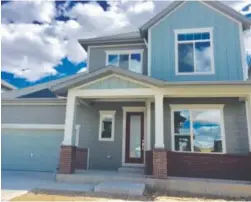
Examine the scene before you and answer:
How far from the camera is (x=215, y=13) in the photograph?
10641mm

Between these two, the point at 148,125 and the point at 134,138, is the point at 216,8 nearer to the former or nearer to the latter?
the point at 148,125

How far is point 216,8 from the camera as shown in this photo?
10648mm

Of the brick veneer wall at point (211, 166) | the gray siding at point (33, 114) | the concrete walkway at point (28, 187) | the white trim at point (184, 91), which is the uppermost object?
the white trim at point (184, 91)

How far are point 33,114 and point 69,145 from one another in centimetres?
423

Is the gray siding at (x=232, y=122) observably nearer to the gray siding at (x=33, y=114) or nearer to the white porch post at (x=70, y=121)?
the white porch post at (x=70, y=121)

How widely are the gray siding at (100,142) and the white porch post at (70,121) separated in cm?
233

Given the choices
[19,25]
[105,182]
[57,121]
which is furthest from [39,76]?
[105,182]

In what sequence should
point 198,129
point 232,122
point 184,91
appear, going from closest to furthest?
point 184,91 → point 232,122 → point 198,129

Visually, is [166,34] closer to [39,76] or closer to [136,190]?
[136,190]

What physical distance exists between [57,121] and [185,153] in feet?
20.4

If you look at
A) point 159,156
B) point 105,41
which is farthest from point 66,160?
point 105,41

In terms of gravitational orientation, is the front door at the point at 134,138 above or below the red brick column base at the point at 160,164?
above

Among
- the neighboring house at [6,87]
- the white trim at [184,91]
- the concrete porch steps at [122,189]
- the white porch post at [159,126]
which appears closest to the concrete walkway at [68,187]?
the concrete porch steps at [122,189]

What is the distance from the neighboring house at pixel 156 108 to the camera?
884 cm
